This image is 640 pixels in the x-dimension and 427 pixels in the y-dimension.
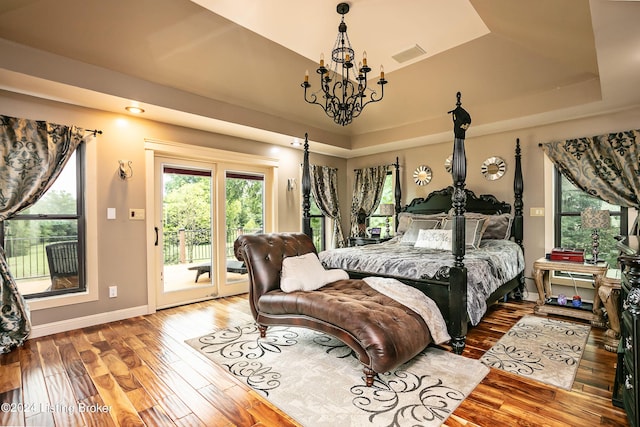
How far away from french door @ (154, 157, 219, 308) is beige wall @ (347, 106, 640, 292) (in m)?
3.64

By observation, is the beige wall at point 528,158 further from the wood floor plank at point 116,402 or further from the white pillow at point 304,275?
the wood floor plank at point 116,402

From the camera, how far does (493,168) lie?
15.5 ft

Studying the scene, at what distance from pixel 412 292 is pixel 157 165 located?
3542 millimetres

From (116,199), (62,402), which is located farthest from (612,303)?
(116,199)

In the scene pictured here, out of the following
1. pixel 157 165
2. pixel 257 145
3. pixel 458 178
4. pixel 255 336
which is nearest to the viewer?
pixel 458 178

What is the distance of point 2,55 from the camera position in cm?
261

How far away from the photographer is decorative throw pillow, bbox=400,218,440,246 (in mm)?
4434

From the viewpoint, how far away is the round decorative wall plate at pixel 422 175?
5405 mm

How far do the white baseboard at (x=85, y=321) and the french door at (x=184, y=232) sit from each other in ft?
1.01

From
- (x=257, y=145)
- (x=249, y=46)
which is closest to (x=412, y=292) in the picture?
(x=249, y=46)

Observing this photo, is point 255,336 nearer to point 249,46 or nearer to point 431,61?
point 249,46

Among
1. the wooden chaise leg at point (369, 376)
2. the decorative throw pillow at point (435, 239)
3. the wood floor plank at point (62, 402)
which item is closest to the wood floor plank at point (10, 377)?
the wood floor plank at point (62, 402)

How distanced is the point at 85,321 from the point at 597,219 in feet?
18.9

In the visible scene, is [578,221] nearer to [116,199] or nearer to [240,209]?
[240,209]
